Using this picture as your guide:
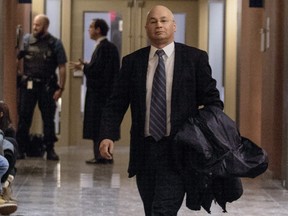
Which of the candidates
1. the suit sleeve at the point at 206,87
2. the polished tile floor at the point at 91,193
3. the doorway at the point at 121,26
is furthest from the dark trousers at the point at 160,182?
the doorway at the point at 121,26

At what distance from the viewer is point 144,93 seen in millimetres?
5172

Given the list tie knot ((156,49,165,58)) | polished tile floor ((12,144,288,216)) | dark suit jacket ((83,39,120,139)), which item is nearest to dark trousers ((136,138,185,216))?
tie knot ((156,49,165,58))

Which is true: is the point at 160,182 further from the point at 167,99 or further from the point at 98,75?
the point at 98,75

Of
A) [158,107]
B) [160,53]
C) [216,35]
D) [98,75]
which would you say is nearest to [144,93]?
[158,107]

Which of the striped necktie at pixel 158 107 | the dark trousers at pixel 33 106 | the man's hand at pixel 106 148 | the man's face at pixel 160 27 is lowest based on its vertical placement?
the dark trousers at pixel 33 106

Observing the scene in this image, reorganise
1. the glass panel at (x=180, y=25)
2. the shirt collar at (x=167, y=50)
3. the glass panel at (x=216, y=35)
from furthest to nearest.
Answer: the glass panel at (x=180, y=25)
the glass panel at (x=216, y=35)
the shirt collar at (x=167, y=50)

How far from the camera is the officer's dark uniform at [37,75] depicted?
37.6ft

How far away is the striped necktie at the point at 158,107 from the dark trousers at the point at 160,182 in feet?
0.19

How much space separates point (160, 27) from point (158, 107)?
456mm

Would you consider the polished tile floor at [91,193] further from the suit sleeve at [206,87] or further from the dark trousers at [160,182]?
the suit sleeve at [206,87]

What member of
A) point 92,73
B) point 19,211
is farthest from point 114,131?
point 92,73

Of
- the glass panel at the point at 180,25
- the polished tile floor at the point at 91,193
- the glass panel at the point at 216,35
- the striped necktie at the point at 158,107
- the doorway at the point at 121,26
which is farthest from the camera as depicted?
the glass panel at the point at 180,25

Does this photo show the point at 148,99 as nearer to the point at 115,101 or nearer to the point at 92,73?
the point at 115,101

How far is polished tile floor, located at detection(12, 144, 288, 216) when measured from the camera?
7.50 metres
